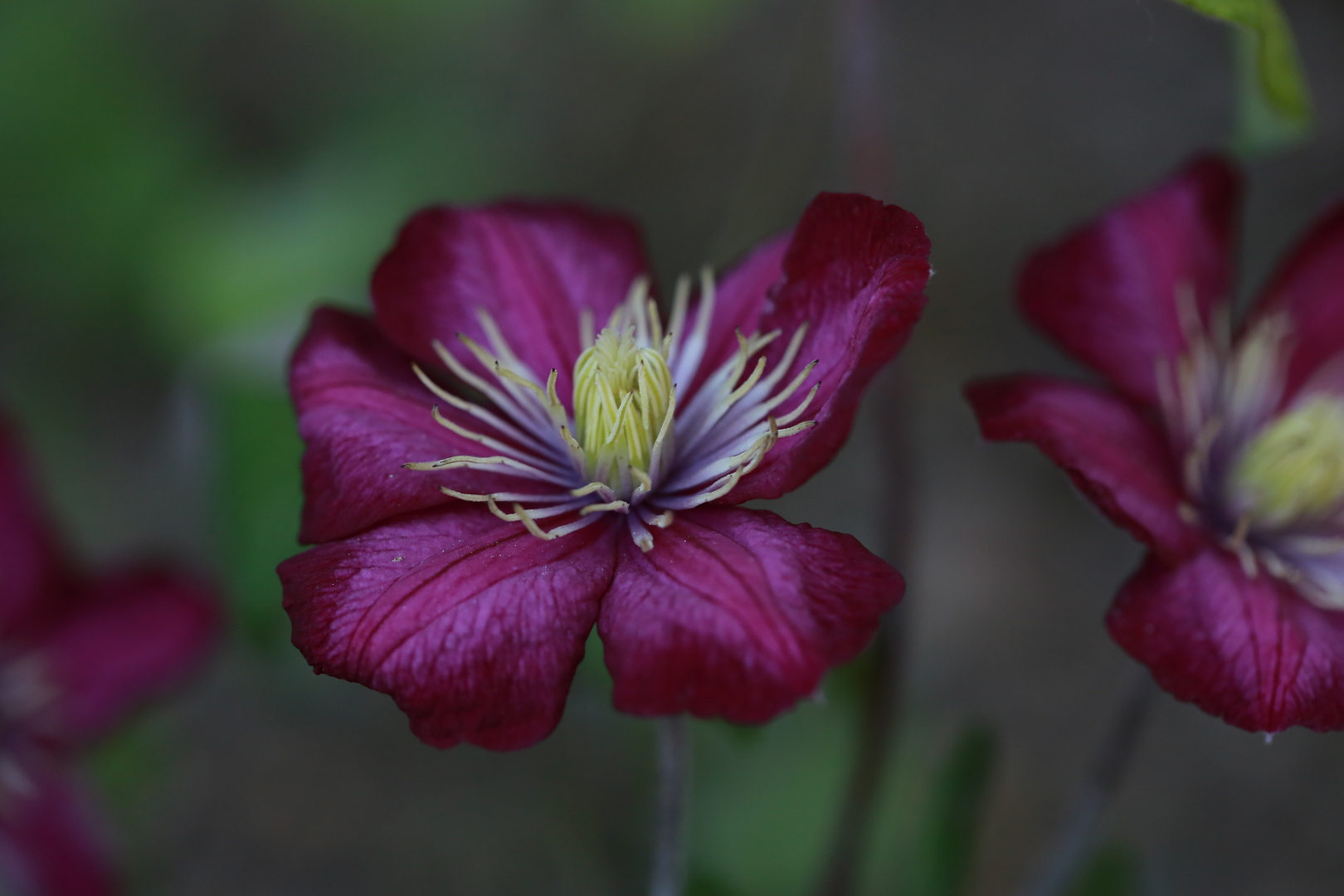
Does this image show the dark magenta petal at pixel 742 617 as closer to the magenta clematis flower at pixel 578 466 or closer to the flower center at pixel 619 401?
the magenta clematis flower at pixel 578 466

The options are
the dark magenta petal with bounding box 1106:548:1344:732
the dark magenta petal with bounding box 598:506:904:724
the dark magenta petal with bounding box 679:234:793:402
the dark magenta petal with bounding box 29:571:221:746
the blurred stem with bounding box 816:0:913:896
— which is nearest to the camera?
the dark magenta petal with bounding box 598:506:904:724

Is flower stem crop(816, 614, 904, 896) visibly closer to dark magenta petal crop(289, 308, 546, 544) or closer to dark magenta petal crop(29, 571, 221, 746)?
→ dark magenta petal crop(289, 308, 546, 544)

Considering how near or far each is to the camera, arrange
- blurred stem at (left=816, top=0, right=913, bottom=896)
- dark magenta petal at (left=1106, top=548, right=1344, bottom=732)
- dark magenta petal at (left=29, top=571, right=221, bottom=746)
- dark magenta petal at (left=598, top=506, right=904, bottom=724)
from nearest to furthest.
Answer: dark magenta petal at (left=598, top=506, right=904, bottom=724) → dark magenta petal at (left=1106, top=548, right=1344, bottom=732) → blurred stem at (left=816, top=0, right=913, bottom=896) → dark magenta petal at (left=29, top=571, right=221, bottom=746)

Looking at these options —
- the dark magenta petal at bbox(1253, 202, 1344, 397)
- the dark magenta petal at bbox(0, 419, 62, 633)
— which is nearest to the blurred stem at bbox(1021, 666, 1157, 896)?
the dark magenta petal at bbox(1253, 202, 1344, 397)

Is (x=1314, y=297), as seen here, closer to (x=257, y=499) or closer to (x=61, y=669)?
(x=257, y=499)

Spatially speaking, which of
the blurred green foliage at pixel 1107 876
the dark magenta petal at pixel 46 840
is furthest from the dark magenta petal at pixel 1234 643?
the dark magenta petal at pixel 46 840

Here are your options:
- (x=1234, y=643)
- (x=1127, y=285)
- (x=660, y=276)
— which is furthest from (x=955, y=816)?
(x=660, y=276)
